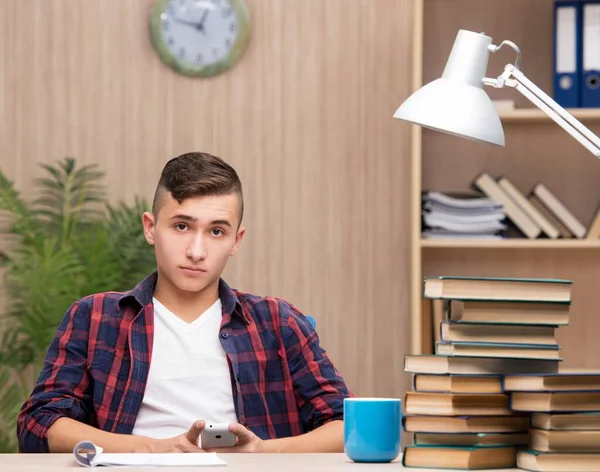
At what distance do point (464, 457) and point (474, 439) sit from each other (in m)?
0.03

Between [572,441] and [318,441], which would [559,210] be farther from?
[572,441]

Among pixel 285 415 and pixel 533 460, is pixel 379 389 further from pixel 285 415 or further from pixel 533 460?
pixel 533 460

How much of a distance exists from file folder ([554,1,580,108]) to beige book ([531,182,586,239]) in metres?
0.33

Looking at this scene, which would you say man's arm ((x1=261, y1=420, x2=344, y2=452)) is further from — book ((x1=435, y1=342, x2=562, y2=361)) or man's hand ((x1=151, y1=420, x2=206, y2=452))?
book ((x1=435, y1=342, x2=562, y2=361))

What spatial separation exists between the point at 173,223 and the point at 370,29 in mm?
1967

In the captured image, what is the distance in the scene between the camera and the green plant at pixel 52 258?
3516 mm

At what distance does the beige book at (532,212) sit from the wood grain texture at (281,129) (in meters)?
0.42

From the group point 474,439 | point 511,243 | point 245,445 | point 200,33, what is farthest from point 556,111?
point 200,33

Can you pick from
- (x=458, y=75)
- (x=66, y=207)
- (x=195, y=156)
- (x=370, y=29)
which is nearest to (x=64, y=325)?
(x=195, y=156)

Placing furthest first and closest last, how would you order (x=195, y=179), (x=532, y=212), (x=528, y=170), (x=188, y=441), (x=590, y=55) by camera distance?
(x=528, y=170) < (x=532, y=212) < (x=590, y=55) < (x=195, y=179) < (x=188, y=441)

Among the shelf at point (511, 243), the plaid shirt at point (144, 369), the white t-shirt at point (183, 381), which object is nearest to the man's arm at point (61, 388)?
the plaid shirt at point (144, 369)

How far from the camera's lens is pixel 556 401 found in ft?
4.66

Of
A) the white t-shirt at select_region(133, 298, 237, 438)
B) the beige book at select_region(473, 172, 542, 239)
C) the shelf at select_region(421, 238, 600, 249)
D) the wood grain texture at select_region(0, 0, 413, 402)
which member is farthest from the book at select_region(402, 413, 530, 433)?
the wood grain texture at select_region(0, 0, 413, 402)

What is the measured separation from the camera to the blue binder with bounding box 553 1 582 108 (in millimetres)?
3457
